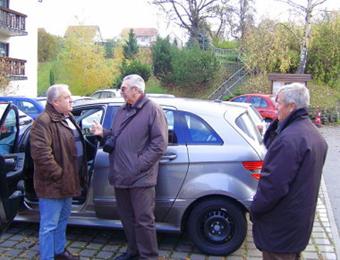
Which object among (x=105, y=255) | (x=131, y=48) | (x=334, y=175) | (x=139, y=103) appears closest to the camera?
(x=139, y=103)

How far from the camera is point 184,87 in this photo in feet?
110

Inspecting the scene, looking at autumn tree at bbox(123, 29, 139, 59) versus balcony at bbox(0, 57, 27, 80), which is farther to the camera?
autumn tree at bbox(123, 29, 139, 59)

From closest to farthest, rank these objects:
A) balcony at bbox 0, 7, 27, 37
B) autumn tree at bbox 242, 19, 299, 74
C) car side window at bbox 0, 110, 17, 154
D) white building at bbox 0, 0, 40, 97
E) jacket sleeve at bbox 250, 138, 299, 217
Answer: jacket sleeve at bbox 250, 138, 299, 217
car side window at bbox 0, 110, 17, 154
balcony at bbox 0, 7, 27, 37
white building at bbox 0, 0, 40, 97
autumn tree at bbox 242, 19, 299, 74

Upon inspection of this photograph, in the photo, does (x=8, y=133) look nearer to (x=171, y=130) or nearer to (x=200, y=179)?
(x=171, y=130)

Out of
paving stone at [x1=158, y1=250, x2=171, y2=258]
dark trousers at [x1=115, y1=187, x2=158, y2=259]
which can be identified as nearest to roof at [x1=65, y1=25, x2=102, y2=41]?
paving stone at [x1=158, y1=250, x2=171, y2=258]

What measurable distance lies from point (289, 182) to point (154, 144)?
1.51 meters

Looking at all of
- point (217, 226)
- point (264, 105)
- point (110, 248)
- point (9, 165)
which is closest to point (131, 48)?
point (264, 105)

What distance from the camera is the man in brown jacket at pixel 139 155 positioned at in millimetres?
4223

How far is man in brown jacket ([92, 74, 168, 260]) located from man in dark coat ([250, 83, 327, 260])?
1.31 meters

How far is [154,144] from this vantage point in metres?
4.20

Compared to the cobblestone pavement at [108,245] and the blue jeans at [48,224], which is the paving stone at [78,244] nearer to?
the cobblestone pavement at [108,245]

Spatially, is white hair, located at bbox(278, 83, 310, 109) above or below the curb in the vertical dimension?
above

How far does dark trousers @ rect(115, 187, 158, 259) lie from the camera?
4324 millimetres

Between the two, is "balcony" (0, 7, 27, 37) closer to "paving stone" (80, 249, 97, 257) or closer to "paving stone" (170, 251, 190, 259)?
"paving stone" (80, 249, 97, 257)
